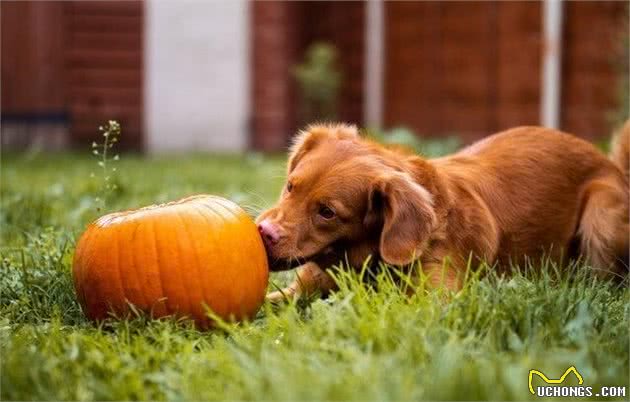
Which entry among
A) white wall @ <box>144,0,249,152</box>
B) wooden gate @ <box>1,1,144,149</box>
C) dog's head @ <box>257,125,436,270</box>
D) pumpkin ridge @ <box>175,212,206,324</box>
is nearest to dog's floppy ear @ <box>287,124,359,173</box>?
dog's head @ <box>257,125,436,270</box>

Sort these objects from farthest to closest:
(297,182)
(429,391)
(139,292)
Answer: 1. (297,182)
2. (139,292)
3. (429,391)

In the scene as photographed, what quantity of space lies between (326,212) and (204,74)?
10.7 m

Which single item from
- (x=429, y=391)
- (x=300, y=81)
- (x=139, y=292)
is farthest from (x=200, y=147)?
(x=429, y=391)

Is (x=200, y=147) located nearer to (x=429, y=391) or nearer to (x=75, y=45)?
(x=75, y=45)

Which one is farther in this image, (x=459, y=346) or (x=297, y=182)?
(x=297, y=182)

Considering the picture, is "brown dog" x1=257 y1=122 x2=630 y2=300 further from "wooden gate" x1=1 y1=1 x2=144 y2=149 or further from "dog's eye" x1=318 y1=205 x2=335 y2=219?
"wooden gate" x1=1 y1=1 x2=144 y2=149

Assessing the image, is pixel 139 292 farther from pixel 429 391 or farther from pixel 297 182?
pixel 429 391

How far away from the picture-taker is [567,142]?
430 cm

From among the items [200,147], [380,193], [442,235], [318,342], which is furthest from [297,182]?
[200,147]

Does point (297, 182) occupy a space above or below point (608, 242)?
above

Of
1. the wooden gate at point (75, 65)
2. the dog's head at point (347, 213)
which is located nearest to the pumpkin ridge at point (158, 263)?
the dog's head at point (347, 213)

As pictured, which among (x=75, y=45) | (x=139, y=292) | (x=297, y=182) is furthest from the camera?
(x=75, y=45)

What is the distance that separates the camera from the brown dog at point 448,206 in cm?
336

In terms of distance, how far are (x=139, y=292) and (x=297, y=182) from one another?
661 mm
